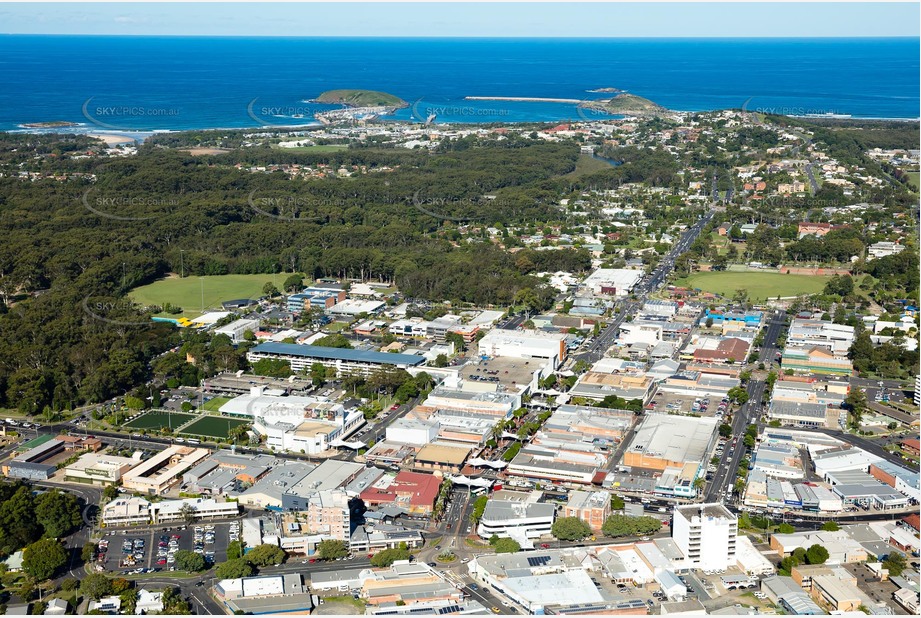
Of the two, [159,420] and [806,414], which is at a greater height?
[806,414]

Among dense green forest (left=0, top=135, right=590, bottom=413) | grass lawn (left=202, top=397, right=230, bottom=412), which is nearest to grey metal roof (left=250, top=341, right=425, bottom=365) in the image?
grass lawn (left=202, top=397, right=230, bottom=412)

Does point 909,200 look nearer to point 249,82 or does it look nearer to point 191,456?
point 191,456

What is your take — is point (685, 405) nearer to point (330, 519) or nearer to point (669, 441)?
point (669, 441)

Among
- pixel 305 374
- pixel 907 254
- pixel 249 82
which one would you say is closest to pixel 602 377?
pixel 305 374

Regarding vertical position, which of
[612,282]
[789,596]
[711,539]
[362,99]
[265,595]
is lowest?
[612,282]

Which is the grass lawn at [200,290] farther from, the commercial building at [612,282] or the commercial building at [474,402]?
the commercial building at [474,402]

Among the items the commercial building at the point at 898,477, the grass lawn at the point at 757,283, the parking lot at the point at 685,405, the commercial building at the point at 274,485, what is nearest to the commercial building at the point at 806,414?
the parking lot at the point at 685,405

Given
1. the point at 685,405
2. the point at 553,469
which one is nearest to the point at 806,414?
the point at 685,405
